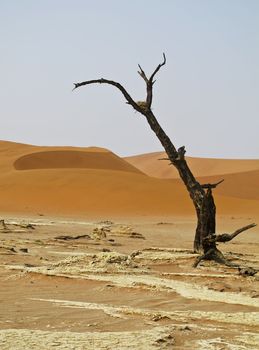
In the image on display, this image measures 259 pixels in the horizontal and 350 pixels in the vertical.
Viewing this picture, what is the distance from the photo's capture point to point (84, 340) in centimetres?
457

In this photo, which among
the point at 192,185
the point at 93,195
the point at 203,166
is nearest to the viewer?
the point at 192,185

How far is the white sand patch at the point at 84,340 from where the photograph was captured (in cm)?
437

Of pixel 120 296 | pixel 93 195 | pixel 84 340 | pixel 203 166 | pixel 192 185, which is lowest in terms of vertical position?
pixel 84 340

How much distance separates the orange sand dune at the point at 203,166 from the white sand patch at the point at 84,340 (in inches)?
2931

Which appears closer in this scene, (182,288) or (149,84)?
(182,288)

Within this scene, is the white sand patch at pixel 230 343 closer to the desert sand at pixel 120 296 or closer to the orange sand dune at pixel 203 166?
the desert sand at pixel 120 296

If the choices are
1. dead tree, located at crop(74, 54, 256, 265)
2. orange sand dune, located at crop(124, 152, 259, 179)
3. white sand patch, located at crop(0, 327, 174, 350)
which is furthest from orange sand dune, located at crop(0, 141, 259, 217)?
orange sand dune, located at crop(124, 152, 259, 179)

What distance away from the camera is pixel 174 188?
39219mm

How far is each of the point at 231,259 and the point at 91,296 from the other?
14.0 ft

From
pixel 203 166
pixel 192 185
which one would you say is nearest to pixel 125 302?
pixel 192 185

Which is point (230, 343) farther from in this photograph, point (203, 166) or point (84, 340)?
point (203, 166)

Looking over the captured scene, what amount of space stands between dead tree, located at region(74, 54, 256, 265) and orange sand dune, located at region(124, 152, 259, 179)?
226 feet

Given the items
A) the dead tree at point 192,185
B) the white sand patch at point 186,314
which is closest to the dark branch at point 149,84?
the dead tree at point 192,185

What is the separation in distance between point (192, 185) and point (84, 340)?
5795mm
